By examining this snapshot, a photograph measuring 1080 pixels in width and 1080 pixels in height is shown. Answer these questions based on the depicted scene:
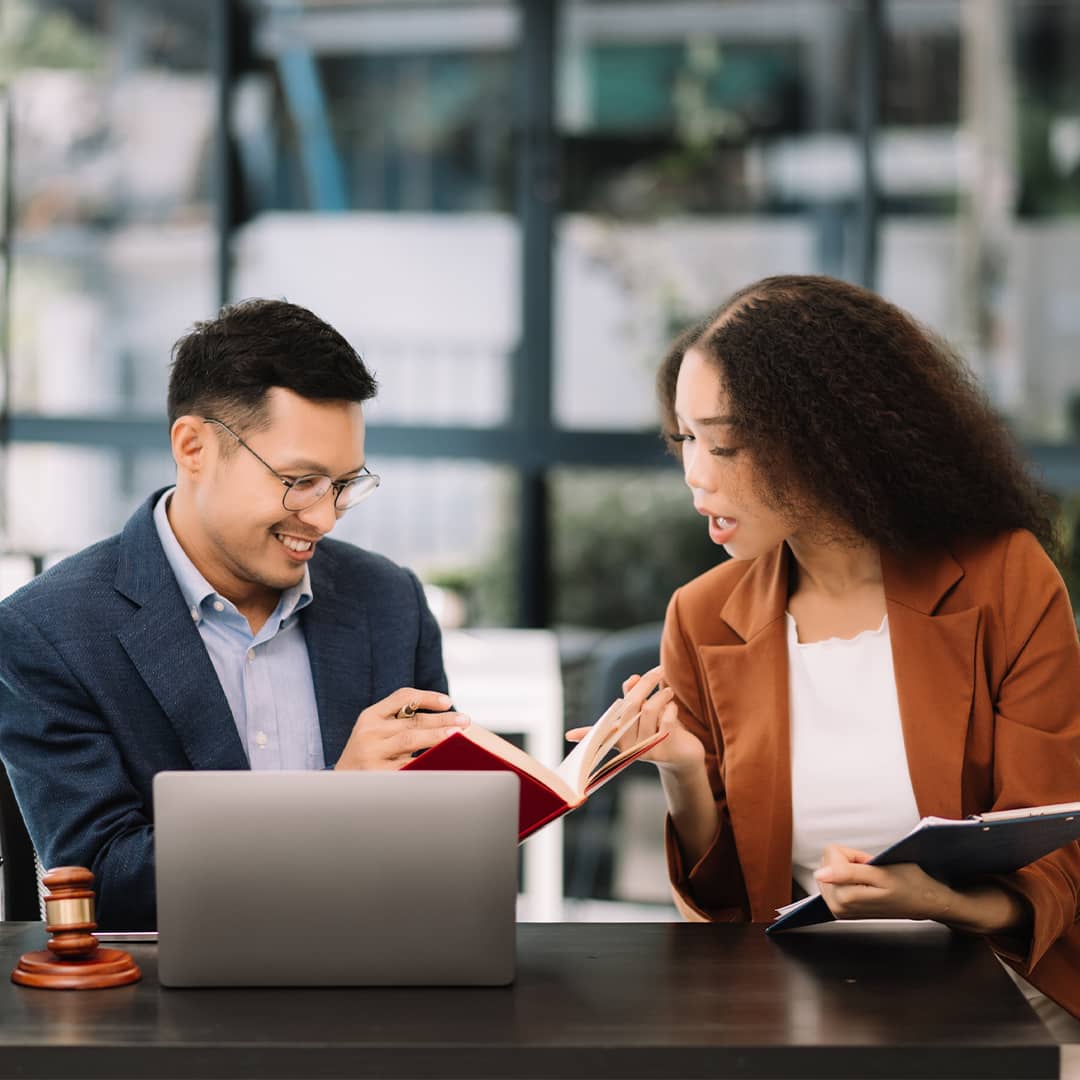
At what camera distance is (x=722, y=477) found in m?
1.96

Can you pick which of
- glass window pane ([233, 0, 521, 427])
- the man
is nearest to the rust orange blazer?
the man

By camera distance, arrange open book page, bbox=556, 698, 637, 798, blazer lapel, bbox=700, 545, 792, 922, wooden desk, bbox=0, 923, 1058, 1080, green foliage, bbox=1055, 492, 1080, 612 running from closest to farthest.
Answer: wooden desk, bbox=0, 923, 1058, 1080, open book page, bbox=556, 698, 637, 798, blazer lapel, bbox=700, 545, 792, 922, green foliage, bbox=1055, 492, 1080, 612

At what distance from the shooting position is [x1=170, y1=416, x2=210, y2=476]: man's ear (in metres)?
1.99

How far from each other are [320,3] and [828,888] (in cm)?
371

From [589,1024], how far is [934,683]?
0.80 meters

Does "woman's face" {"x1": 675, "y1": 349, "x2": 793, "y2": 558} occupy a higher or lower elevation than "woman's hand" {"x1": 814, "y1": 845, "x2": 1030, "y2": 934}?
higher

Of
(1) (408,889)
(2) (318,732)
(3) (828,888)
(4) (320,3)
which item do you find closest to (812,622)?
(3) (828,888)

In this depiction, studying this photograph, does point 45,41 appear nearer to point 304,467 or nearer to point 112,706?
point 304,467

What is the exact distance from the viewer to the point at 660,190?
4441mm

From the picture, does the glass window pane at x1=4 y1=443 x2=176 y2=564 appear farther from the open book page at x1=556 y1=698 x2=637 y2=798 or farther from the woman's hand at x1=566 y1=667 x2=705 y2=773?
the open book page at x1=556 y1=698 x2=637 y2=798

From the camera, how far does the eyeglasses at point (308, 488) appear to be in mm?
1938

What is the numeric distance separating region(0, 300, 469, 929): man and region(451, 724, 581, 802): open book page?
19 centimetres

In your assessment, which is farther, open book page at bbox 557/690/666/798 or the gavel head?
open book page at bbox 557/690/666/798

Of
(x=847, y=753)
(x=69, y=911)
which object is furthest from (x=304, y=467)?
(x=847, y=753)
